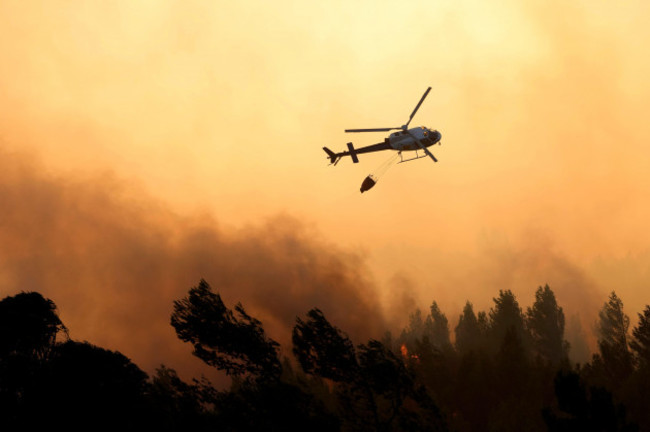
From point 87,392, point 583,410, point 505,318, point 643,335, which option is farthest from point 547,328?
point 87,392

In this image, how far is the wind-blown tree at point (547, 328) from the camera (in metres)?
119

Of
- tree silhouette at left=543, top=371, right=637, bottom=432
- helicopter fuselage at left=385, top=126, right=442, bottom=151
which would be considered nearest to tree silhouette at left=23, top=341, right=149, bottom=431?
tree silhouette at left=543, top=371, right=637, bottom=432

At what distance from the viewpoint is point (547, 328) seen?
121m

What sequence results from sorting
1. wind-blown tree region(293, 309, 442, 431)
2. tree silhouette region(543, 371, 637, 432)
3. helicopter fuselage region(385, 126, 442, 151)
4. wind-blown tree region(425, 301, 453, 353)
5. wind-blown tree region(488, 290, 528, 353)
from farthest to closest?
wind-blown tree region(425, 301, 453, 353)
wind-blown tree region(488, 290, 528, 353)
helicopter fuselage region(385, 126, 442, 151)
wind-blown tree region(293, 309, 442, 431)
tree silhouette region(543, 371, 637, 432)

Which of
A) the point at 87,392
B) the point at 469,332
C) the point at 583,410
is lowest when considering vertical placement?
the point at 583,410

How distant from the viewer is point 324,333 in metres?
41.4

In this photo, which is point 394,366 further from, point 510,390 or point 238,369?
point 510,390

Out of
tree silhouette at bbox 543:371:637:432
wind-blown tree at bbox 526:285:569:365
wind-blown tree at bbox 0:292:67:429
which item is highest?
wind-blown tree at bbox 526:285:569:365

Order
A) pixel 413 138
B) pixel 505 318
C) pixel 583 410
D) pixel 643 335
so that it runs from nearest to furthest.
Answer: pixel 583 410 < pixel 413 138 < pixel 643 335 < pixel 505 318

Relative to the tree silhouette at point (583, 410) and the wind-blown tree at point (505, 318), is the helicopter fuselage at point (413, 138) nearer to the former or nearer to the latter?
the tree silhouette at point (583, 410)

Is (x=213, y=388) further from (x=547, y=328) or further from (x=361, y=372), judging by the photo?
(x=547, y=328)

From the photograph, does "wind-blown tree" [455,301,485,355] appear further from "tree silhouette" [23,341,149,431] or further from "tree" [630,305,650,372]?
"tree silhouette" [23,341,149,431]

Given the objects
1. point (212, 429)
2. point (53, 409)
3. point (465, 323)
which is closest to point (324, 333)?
point (212, 429)

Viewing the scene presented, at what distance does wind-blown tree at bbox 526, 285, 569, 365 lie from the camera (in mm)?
119375
